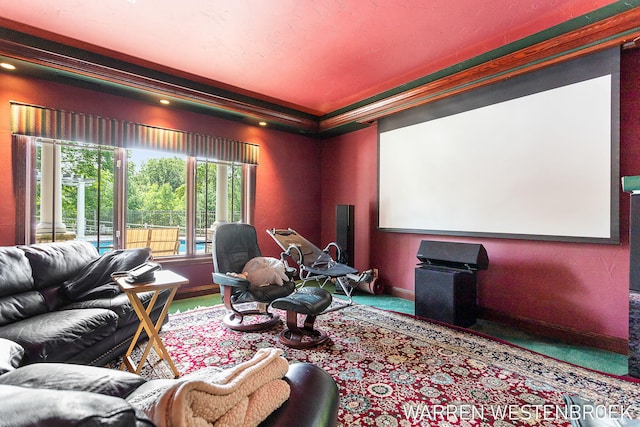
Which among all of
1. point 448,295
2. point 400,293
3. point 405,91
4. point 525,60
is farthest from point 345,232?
point 525,60

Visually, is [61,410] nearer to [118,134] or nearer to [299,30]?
[299,30]

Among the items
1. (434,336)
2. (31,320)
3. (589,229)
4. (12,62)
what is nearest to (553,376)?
(434,336)

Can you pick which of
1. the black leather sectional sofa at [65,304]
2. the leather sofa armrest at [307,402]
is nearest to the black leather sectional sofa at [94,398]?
the leather sofa armrest at [307,402]

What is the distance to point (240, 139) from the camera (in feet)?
16.8

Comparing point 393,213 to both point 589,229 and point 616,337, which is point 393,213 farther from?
point 616,337

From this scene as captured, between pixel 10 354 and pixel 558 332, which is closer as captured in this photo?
pixel 10 354

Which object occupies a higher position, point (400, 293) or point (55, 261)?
point (55, 261)

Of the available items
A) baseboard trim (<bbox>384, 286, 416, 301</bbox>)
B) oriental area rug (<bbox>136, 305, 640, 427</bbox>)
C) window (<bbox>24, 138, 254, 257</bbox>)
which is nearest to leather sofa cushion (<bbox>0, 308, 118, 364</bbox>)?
oriental area rug (<bbox>136, 305, 640, 427</bbox>)

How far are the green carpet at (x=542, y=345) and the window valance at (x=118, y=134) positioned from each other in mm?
2184

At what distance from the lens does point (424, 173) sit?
4.34 metres

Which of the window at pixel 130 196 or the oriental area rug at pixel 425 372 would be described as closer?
the oriental area rug at pixel 425 372

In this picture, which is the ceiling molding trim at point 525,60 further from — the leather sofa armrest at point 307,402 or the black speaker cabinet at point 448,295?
the leather sofa armrest at point 307,402

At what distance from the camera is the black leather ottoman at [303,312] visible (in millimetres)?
2789

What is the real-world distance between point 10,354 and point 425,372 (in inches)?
102
